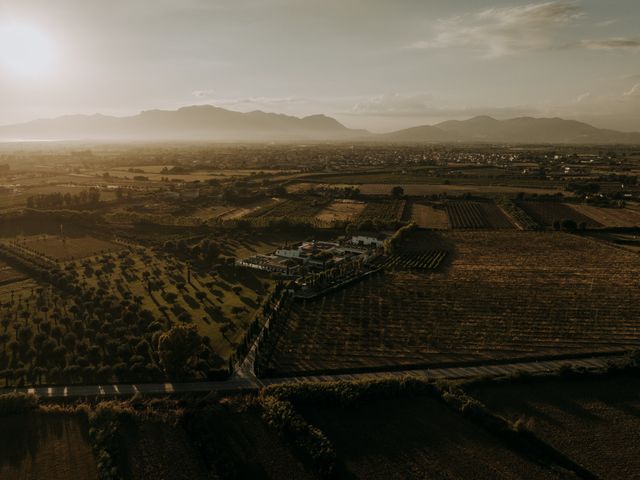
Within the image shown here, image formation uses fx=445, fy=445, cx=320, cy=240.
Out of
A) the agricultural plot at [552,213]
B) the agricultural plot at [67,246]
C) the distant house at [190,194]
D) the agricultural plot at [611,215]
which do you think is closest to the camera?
the agricultural plot at [67,246]

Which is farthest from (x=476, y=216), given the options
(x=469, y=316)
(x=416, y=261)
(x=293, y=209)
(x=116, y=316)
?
(x=116, y=316)

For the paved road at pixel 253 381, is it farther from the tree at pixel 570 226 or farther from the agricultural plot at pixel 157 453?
the tree at pixel 570 226

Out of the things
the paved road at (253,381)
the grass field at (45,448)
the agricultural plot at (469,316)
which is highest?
the agricultural plot at (469,316)

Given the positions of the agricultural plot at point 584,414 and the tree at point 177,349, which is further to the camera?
the tree at point 177,349

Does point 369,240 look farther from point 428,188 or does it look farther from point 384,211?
point 428,188

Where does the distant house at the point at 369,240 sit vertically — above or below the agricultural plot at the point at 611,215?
below

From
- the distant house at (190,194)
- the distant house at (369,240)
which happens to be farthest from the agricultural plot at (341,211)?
the distant house at (190,194)

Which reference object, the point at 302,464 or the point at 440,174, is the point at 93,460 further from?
the point at 440,174
